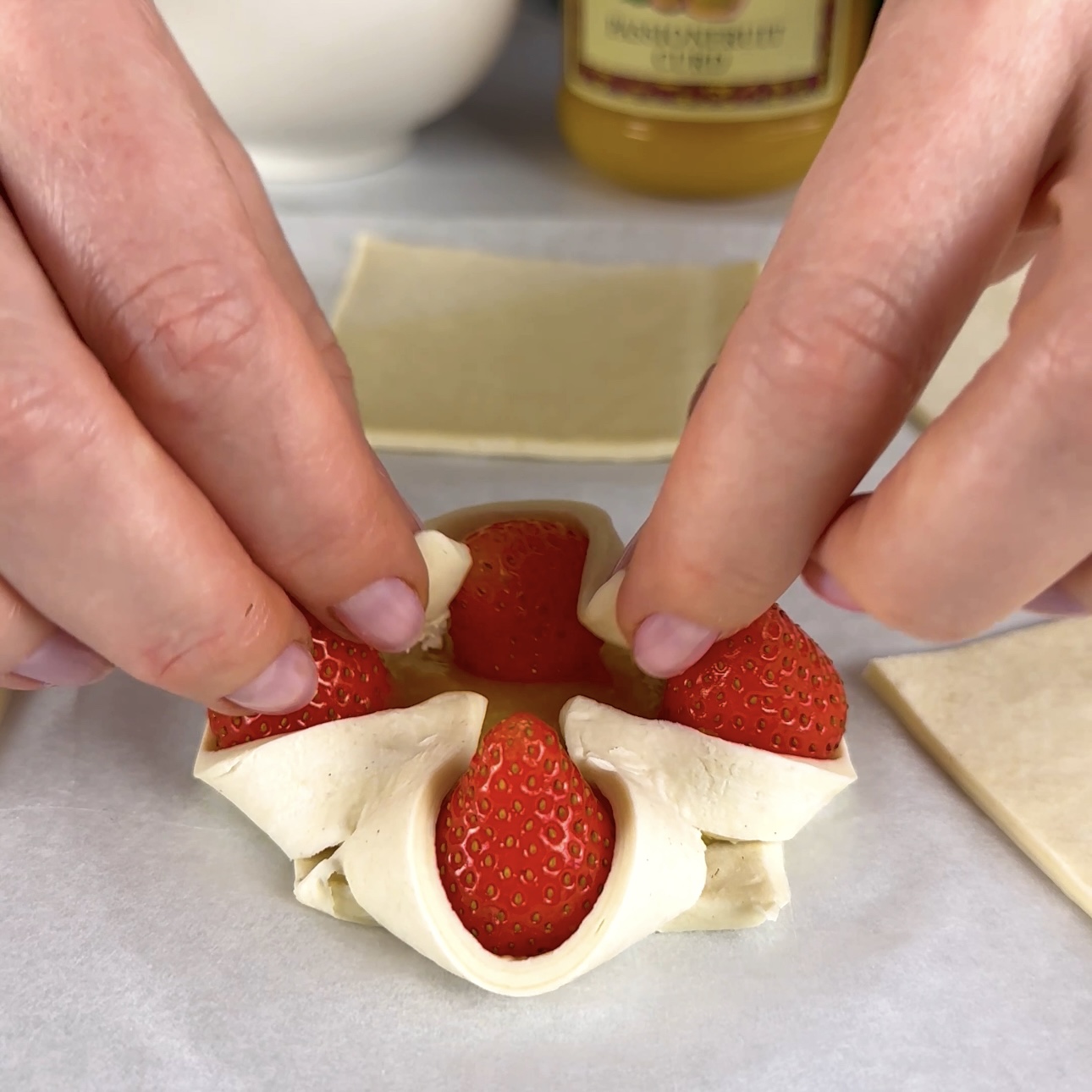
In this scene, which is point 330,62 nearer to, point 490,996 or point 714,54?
point 714,54

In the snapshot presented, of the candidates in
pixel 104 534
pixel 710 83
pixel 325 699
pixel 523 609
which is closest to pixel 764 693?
pixel 523 609

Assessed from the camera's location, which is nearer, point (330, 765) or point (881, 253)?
point (881, 253)

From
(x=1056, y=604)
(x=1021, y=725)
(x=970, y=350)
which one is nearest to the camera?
(x=1056, y=604)

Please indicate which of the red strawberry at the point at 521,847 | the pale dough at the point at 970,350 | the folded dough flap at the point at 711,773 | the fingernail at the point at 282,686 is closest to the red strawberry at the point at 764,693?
the folded dough flap at the point at 711,773

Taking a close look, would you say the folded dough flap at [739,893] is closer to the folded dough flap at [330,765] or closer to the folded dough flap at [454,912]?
the folded dough flap at [454,912]

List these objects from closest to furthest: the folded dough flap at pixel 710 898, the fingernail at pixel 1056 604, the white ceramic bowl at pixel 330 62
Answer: the fingernail at pixel 1056 604 < the folded dough flap at pixel 710 898 < the white ceramic bowl at pixel 330 62

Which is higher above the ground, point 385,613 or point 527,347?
point 385,613

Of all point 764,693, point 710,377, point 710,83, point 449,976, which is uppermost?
point 710,377
